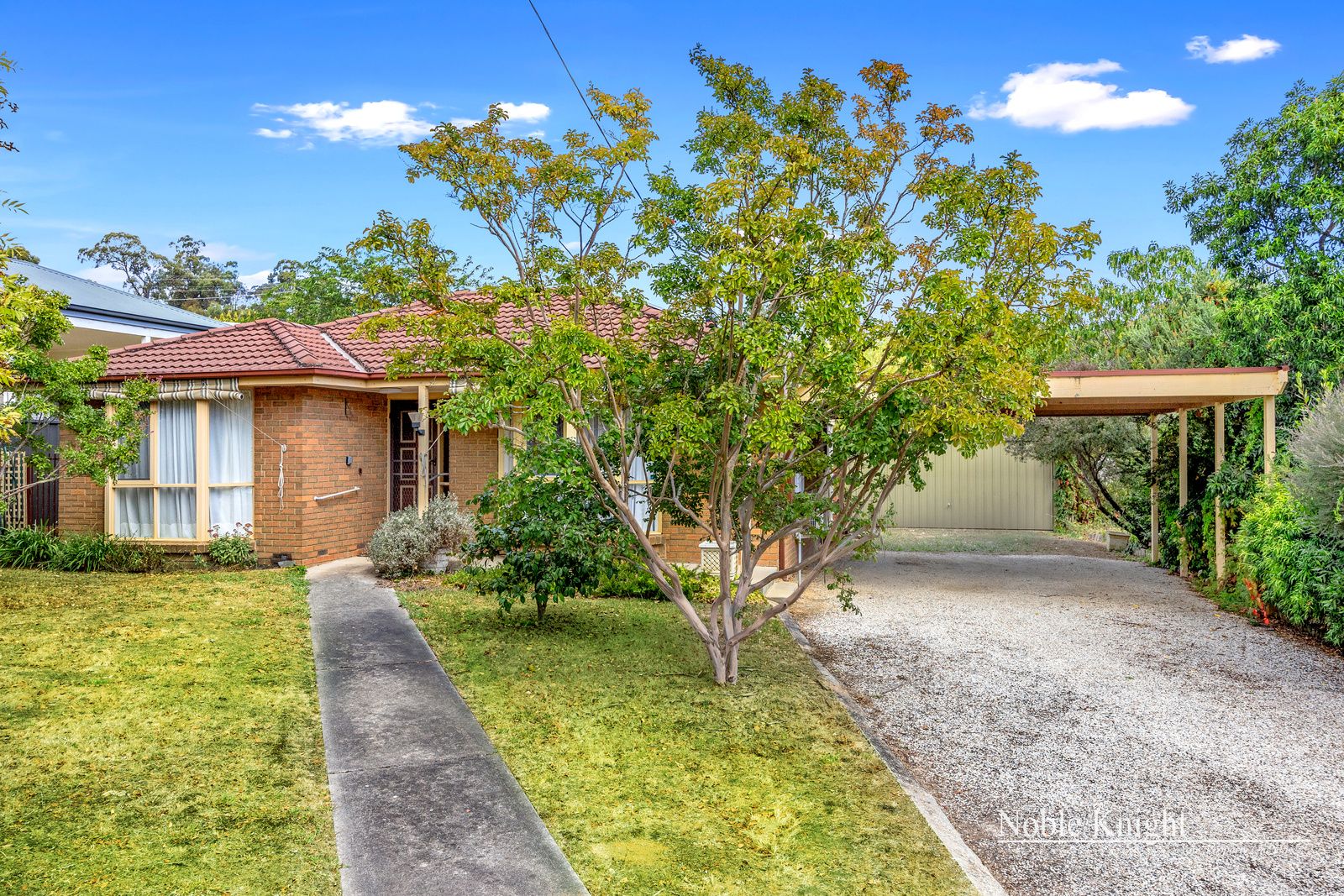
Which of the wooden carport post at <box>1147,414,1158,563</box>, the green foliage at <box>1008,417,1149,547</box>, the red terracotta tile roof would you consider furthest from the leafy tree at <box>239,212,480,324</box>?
the green foliage at <box>1008,417,1149,547</box>

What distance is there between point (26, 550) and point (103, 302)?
5735mm

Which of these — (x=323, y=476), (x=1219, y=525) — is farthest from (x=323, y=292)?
(x=1219, y=525)

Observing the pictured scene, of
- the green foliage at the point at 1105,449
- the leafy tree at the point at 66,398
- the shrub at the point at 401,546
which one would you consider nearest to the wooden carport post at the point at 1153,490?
the green foliage at the point at 1105,449

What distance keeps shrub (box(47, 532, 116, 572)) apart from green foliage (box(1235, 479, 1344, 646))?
45.8ft

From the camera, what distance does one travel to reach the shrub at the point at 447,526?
35.4 ft

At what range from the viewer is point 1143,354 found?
1622 cm

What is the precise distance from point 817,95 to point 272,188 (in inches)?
830

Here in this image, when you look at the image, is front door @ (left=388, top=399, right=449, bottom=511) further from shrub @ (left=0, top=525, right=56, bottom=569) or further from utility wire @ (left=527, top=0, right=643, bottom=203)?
utility wire @ (left=527, top=0, right=643, bottom=203)

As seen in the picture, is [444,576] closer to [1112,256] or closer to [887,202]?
[887,202]

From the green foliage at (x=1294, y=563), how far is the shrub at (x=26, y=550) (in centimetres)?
1490

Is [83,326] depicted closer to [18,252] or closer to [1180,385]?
[18,252]

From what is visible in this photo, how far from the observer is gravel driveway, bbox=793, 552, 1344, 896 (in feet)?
13.5

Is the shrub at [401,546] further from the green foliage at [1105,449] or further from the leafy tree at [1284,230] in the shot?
the green foliage at [1105,449]

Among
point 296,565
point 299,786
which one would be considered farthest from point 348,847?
point 296,565
